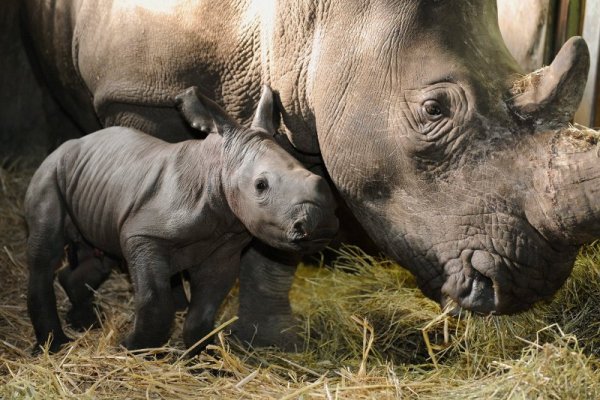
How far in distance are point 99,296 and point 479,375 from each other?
201 cm

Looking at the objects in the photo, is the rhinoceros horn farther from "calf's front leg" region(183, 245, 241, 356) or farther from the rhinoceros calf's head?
"calf's front leg" region(183, 245, 241, 356)

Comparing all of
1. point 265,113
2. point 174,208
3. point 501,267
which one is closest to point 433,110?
point 501,267

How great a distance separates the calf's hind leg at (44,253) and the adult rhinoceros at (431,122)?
877mm

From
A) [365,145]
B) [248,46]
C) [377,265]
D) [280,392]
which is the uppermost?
[248,46]

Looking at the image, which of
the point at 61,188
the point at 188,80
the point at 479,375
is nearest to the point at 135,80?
the point at 188,80

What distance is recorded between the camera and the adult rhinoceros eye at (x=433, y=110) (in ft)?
12.1

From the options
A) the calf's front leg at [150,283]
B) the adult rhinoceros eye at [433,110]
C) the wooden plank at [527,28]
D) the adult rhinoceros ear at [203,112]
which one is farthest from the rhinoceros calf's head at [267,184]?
the wooden plank at [527,28]

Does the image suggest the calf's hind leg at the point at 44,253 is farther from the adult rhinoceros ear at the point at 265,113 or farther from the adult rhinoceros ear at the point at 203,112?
the adult rhinoceros ear at the point at 265,113

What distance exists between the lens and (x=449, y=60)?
12.1 ft

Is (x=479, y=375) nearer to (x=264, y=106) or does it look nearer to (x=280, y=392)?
(x=280, y=392)

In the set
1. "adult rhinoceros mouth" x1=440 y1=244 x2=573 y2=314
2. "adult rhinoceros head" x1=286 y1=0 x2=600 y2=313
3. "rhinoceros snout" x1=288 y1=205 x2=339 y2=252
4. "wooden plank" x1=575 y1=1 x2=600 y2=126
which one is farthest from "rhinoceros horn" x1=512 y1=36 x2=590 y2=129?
"wooden plank" x1=575 y1=1 x2=600 y2=126

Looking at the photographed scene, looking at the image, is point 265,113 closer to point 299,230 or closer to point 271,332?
point 299,230

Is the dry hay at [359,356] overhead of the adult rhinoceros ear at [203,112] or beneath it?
beneath

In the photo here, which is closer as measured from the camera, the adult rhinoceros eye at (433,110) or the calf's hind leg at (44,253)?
the adult rhinoceros eye at (433,110)
